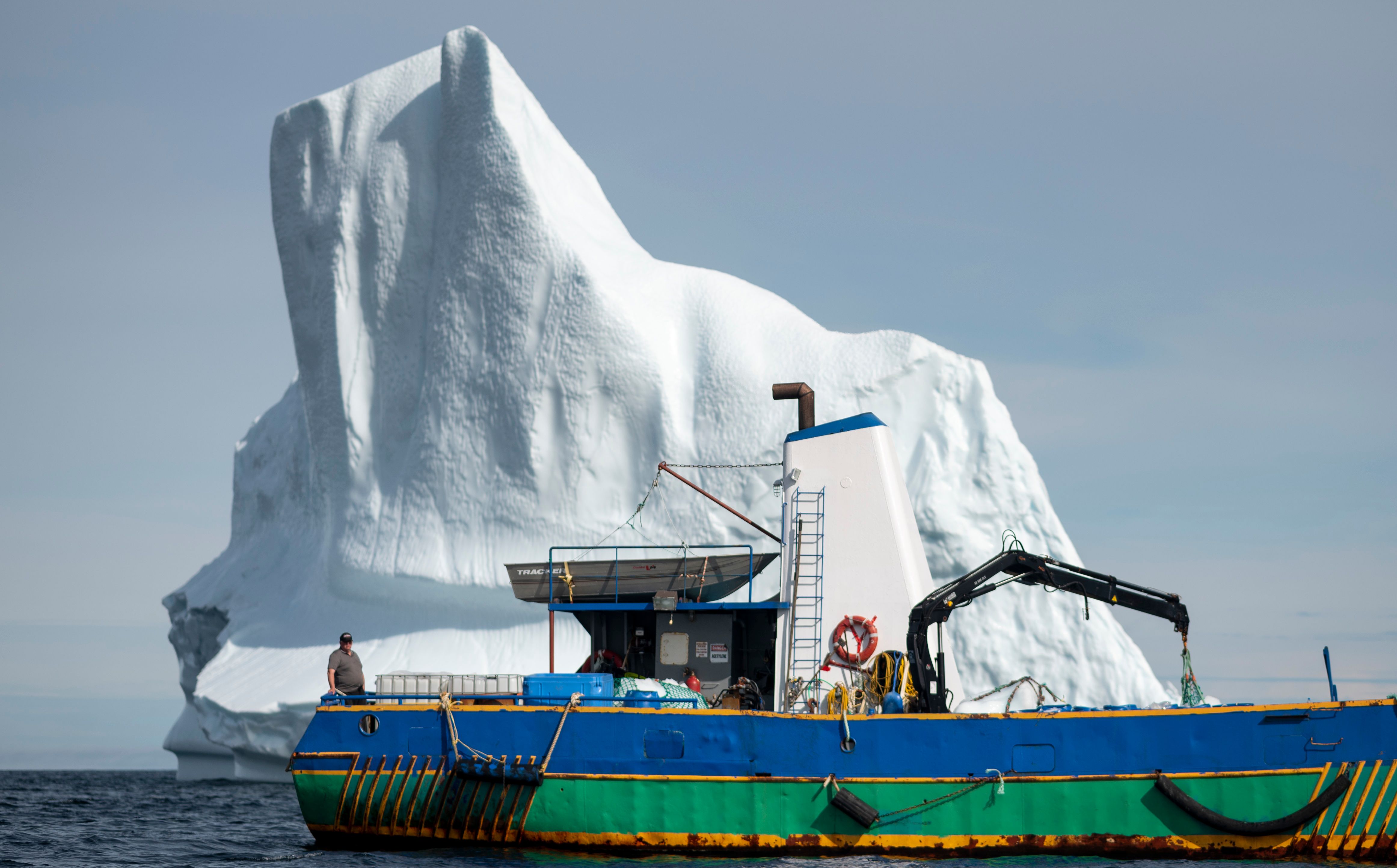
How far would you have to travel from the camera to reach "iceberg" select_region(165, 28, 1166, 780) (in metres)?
25.8

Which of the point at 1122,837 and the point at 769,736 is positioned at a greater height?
the point at 769,736

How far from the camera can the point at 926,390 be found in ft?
89.0

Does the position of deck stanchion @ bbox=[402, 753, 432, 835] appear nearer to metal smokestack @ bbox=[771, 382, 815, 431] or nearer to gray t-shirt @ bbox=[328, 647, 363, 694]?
gray t-shirt @ bbox=[328, 647, 363, 694]

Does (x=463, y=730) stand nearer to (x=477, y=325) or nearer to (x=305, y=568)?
(x=477, y=325)

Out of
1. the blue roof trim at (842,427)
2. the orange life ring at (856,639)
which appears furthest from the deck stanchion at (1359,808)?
the blue roof trim at (842,427)

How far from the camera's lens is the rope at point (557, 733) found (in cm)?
1343

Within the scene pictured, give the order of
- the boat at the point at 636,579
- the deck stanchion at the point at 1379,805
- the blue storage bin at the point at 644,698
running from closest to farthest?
the deck stanchion at the point at 1379,805, the blue storage bin at the point at 644,698, the boat at the point at 636,579

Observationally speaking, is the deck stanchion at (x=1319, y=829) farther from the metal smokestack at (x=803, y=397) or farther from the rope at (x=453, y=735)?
the rope at (x=453, y=735)

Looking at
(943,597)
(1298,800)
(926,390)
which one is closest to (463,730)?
(943,597)

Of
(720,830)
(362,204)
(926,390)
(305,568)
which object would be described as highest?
→ (362,204)

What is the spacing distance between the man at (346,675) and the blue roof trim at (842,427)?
5.88 meters

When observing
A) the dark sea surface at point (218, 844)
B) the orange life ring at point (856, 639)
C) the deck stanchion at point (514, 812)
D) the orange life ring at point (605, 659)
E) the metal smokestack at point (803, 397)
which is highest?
the metal smokestack at point (803, 397)

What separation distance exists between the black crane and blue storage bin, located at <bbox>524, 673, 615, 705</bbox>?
3.46 m

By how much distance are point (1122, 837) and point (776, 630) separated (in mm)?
4573
